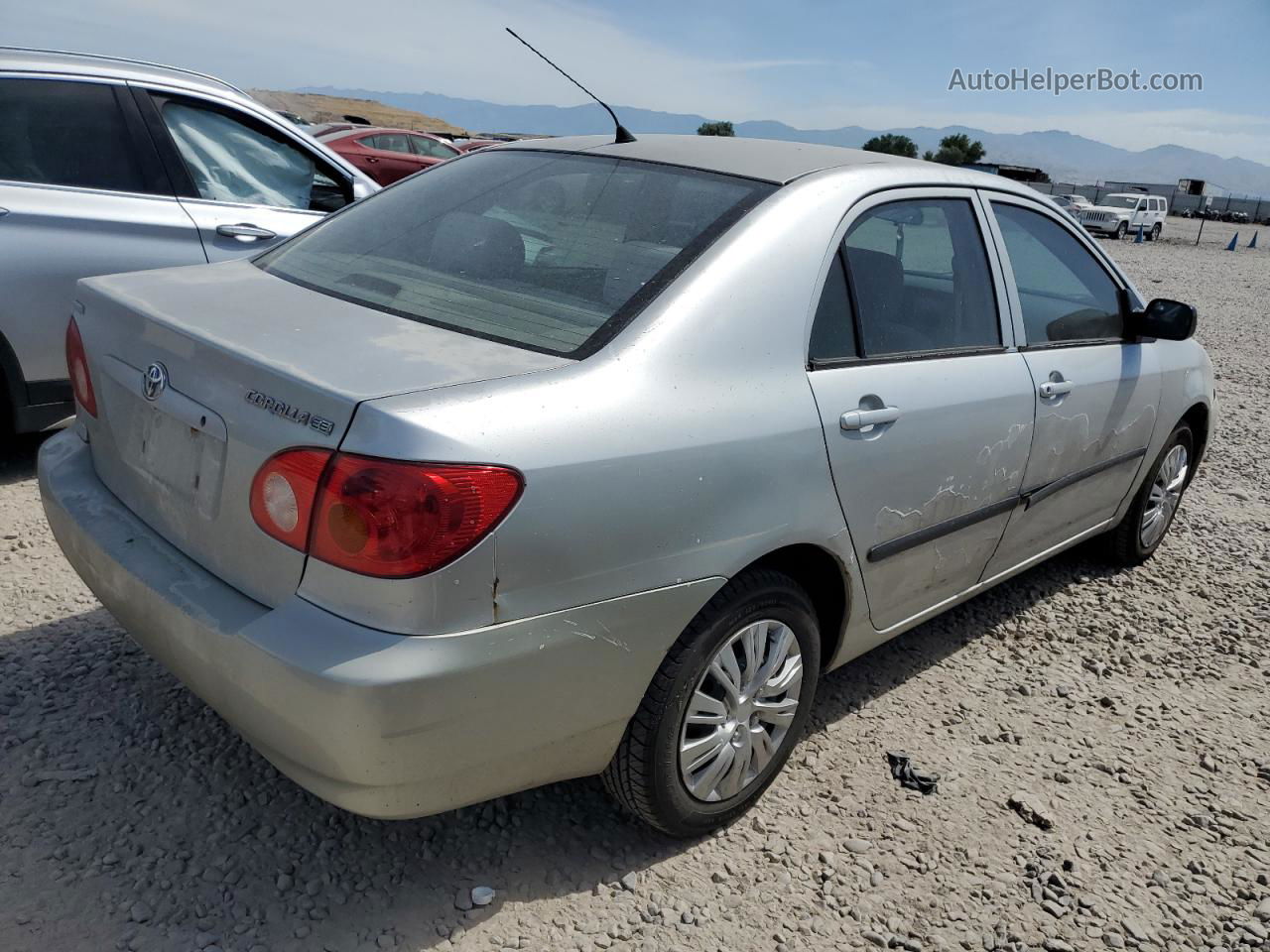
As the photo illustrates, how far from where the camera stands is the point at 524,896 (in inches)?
91.4

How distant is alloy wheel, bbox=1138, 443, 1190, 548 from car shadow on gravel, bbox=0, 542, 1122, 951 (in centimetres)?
230

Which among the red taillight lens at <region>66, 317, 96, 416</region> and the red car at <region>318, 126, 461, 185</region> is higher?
the red car at <region>318, 126, 461, 185</region>

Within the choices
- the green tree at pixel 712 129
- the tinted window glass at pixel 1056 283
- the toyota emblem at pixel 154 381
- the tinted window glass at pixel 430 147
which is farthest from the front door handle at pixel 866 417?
the tinted window glass at pixel 430 147

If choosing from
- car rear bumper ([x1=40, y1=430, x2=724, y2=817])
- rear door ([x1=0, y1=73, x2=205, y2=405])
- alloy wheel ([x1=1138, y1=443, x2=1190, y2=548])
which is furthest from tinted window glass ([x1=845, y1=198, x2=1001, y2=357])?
rear door ([x1=0, y1=73, x2=205, y2=405])

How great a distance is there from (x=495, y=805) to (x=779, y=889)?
0.74 metres

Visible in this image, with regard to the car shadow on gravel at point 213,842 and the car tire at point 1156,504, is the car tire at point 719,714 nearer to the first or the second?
the car shadow on gravel at point 213,842

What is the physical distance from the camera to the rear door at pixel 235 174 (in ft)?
15.1

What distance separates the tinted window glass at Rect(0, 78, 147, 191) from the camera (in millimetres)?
4234

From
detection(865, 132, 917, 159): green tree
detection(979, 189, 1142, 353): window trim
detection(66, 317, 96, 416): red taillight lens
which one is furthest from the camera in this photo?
detection(865, 132, 917, 159): green tree

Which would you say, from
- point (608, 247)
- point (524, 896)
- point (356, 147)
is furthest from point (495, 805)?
point (356, 147)

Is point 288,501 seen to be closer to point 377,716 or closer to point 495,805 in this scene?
point 377,716

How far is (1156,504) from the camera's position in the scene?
4.56 metres

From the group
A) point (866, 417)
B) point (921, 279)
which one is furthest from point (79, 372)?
point (921, 279)

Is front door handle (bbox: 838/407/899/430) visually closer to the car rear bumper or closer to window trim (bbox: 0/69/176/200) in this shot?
the car rear bumper
